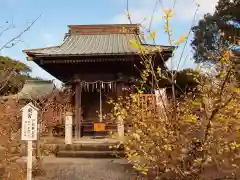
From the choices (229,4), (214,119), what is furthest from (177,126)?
(229,4)

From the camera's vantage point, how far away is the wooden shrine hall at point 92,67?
10.8 metres

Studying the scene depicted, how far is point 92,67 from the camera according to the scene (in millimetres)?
11773

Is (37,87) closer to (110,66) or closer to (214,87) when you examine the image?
(110,66)

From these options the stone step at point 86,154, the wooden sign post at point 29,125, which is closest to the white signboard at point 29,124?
the wooden sign post at point 29,125

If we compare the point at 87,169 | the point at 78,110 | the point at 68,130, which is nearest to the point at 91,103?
the point at 78,110

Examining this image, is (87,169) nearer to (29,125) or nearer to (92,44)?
(29,125)

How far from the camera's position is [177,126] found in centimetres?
350

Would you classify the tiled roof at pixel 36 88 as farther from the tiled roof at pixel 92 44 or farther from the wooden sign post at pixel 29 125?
the wooden sign post at pixel 29 125

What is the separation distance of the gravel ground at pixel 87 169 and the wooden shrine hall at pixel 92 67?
241 centimetres

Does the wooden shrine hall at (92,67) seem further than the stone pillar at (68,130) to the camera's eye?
Yes

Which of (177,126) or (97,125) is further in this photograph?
(97,125)

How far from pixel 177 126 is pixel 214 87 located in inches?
26.3

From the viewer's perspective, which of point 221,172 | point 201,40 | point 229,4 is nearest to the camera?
point 221,172

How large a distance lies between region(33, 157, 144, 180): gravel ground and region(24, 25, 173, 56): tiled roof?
4.02 metres
